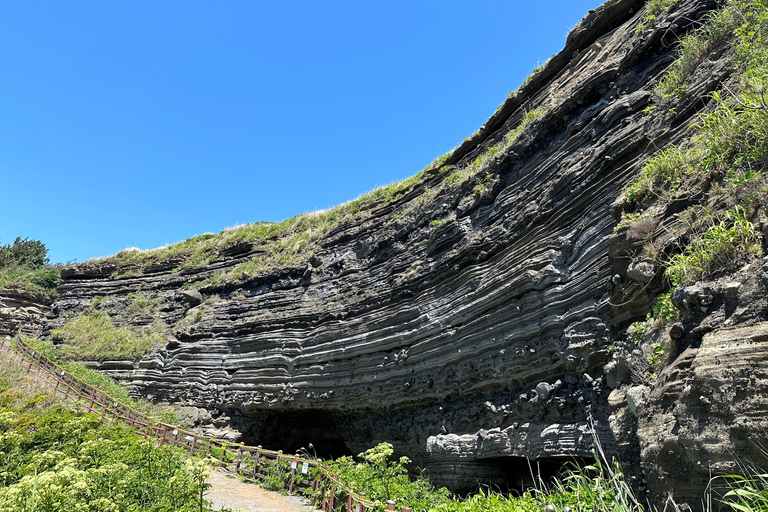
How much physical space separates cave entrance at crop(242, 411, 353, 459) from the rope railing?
207cm

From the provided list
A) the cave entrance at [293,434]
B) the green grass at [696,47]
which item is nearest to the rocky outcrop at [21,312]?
the cave entrance at [293,434]

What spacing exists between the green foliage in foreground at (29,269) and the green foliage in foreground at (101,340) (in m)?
5.09

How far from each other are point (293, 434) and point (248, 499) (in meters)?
8.37

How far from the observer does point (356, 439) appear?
46.9ft

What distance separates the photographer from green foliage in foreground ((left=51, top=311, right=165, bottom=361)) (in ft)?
68.0

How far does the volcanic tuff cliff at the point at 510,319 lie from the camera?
4656 millimetres

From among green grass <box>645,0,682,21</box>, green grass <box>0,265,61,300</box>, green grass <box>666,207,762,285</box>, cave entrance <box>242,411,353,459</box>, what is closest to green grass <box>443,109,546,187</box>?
green grass <box>645,0,682,21</box>

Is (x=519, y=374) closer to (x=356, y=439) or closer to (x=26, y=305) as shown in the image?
(x=356, y=439)

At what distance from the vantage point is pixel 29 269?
31.2 metres

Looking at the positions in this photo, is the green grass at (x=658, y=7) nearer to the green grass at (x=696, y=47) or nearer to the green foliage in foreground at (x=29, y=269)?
the green grass at (x=696, y=47)

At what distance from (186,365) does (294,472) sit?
34.0ft

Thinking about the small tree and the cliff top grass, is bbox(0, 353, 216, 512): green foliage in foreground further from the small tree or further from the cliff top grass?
the small tree

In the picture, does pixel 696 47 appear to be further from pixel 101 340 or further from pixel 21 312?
pixel 21 312

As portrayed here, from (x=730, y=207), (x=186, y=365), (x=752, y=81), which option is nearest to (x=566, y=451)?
(x=730, y=207)
